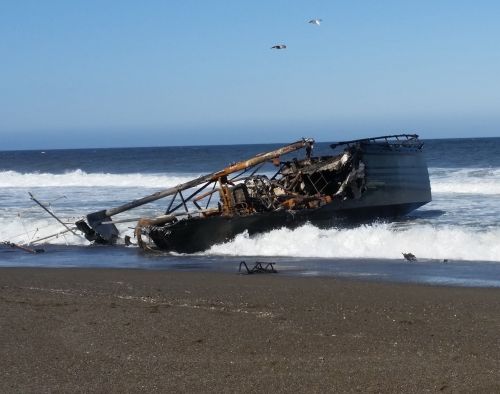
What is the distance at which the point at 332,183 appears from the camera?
20359 mm

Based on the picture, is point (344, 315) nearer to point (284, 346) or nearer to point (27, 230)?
point (284, 346)

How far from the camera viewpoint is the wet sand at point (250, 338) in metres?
6.82

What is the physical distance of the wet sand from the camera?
6.82 metres

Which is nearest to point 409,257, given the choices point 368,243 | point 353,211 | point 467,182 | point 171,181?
point 368,243

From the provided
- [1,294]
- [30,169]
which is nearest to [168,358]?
[1,294]

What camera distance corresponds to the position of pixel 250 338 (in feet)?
26.9

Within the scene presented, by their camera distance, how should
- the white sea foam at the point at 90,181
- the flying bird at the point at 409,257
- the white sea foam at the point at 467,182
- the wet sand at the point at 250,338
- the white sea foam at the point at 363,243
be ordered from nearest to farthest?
the wet sand at the point at 250,338
the flying bird at the point at 409,257
the white sea foam at the point at 363,243
the white sea foam at the point at 467,182
the white sea foam at the point at 90,181

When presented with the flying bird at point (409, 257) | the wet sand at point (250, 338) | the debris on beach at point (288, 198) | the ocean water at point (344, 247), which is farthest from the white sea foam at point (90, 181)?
the wet sand at point (250, 338)

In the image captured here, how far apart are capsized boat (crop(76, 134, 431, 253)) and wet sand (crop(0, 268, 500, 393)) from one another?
505 centimetres

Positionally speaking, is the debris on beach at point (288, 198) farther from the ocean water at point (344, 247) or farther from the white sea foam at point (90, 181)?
the white sea foam at point (90, 181)

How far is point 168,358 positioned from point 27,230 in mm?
15542

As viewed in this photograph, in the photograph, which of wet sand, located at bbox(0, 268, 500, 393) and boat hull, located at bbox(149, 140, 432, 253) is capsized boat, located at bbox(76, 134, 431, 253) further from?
wet sand, located at bbox(0, 268, 500, 393)

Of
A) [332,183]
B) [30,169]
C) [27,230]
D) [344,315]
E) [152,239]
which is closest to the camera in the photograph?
[344,315]

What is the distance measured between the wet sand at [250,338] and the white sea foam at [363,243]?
170 inches
